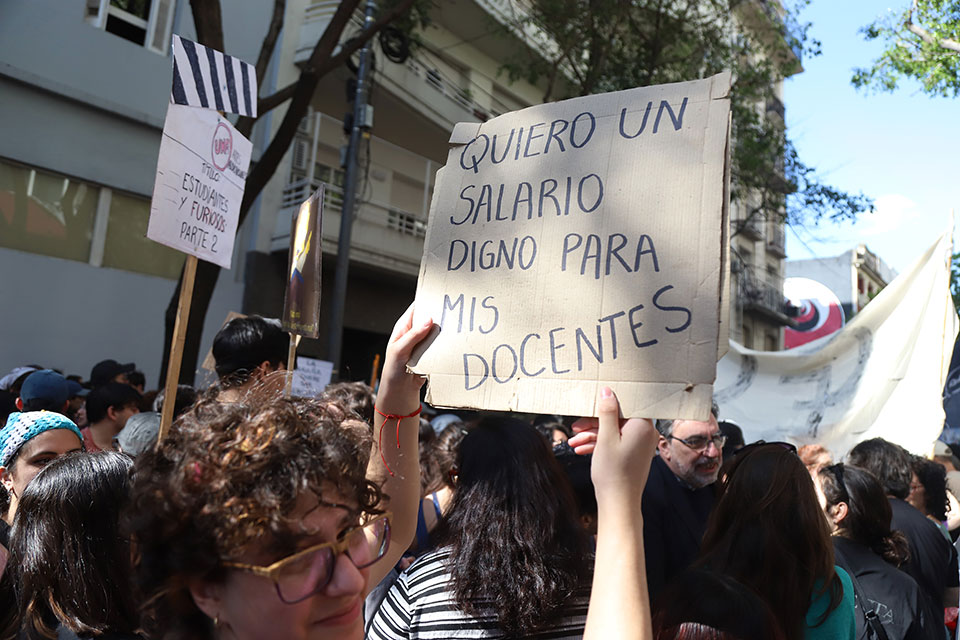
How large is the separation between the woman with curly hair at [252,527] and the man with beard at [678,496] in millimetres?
1993

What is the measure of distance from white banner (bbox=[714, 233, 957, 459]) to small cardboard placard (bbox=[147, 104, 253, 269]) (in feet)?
15.4

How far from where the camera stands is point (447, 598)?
74.1 inches

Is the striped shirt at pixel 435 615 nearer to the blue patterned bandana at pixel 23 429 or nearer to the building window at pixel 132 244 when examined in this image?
the blue patterned bandana at pixel 23 429

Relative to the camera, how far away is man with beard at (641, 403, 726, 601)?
3.29m

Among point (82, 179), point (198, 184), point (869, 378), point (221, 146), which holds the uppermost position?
point (82, 179)

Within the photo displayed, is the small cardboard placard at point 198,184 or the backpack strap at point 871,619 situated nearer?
the backpack strap at point 871,619

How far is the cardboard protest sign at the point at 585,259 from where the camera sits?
138 cm

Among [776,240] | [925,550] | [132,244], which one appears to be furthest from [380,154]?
[776,240]

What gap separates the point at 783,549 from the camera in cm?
218

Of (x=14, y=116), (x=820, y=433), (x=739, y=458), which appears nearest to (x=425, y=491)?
(x=739, y=458)

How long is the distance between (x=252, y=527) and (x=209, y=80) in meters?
3.24

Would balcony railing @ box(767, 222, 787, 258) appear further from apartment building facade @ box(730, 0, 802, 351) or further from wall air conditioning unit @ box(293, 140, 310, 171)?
wall air conditioning unit @ box(293, 140, 310, 171)

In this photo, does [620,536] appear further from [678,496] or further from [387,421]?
[678,496]

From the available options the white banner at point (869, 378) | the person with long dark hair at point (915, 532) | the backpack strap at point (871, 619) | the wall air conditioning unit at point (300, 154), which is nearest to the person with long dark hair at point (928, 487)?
the person with long dark hair at point (915, 532)
